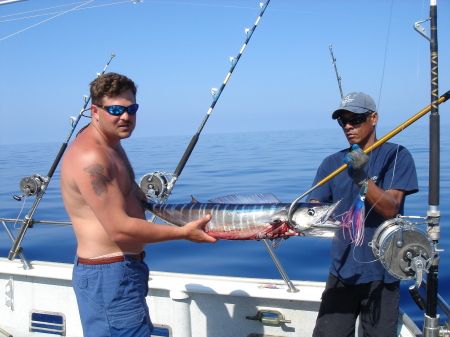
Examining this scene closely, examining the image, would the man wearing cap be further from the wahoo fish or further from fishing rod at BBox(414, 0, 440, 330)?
the wahoo fish

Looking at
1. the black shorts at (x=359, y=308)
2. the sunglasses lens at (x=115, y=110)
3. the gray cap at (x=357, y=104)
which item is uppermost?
the gray cap at (x=357, y=104)

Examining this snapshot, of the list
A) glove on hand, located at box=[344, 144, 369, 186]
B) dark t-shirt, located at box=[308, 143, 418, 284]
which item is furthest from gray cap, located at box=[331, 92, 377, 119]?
glove on hand, located at box=[344, 144, 369, 186]

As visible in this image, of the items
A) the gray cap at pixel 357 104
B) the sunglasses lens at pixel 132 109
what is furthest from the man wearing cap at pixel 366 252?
the sunglasses lens at pixel 132 109

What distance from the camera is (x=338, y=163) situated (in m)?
2.78

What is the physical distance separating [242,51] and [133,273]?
236cm

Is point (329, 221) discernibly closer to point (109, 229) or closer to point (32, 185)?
point (109, 229)

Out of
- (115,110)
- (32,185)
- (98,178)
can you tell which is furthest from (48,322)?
(115,110)

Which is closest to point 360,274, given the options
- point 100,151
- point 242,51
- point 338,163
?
point 338,163

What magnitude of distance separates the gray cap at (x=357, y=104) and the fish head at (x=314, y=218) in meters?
0.63

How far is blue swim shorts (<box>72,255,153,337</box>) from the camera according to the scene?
2.27 m

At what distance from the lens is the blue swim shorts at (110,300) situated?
7.43 ft

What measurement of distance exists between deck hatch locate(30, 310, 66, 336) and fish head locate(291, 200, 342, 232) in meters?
2.40

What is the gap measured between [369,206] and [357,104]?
0.58 metres

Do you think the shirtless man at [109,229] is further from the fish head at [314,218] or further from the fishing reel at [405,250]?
the fishing reel at [405,250]
